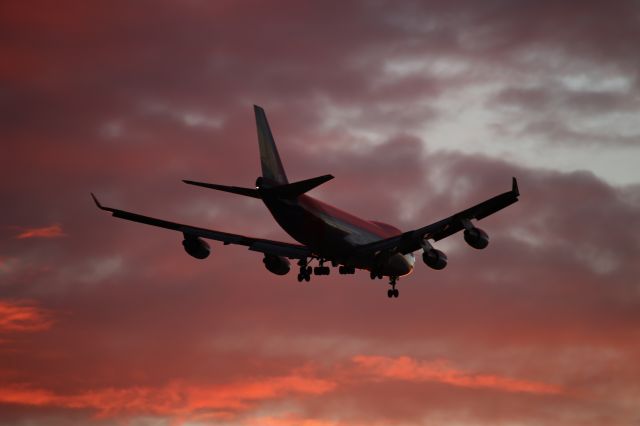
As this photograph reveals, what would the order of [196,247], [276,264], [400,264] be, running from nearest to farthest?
[196,247]
[276,264]
[400,264]

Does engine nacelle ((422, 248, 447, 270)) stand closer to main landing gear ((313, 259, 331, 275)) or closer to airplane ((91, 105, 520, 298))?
airplane ((91, 105, 520, 298))

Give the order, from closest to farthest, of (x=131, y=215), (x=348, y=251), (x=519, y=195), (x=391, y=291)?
(x=519, y=195), (x=131, y=215), (x=348, y=251), (x=391, y=291)

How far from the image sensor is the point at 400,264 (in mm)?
66438

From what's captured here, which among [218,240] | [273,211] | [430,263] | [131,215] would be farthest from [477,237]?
[131,215]

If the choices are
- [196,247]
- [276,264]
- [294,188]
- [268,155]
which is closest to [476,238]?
[294,188]

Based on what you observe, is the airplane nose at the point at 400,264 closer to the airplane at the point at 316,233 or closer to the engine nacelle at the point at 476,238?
the airplane at the point at 316,233

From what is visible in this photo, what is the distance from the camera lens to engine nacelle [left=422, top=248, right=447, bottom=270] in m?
60.1

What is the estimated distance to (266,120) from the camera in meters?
59.9

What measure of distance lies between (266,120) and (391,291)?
53.0 ft

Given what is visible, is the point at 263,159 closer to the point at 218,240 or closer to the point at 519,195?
the point at 218,240

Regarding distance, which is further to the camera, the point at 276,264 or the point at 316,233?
the point at 276,264

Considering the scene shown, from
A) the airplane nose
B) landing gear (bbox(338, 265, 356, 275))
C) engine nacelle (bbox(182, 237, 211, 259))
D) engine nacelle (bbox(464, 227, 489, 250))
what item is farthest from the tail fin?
engine nacelle (bbox(464, 227, 489, 250))

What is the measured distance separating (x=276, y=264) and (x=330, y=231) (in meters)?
6.50

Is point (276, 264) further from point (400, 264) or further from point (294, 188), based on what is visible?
point (294, 188)
